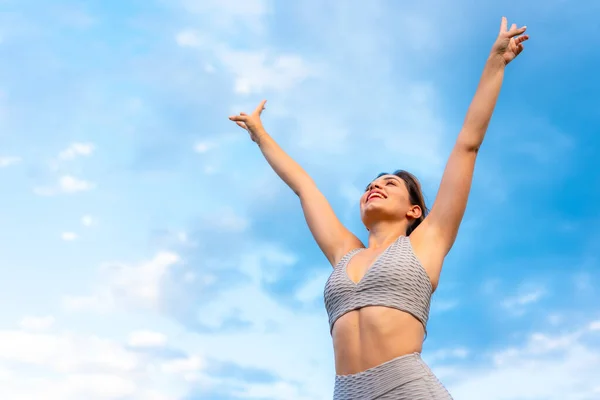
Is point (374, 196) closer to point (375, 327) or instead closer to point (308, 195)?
point (308, 195)

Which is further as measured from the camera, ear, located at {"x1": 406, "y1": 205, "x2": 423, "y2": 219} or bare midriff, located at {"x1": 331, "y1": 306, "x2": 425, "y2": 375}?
ear, located at {"x1": 406, "y1": 205, "x2": 423, "y2": 219}

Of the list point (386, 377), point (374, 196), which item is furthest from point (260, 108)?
point (386, 377)

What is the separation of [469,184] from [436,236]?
0.41m

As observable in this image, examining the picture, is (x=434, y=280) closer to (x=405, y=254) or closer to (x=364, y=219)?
(x=405, y=254)

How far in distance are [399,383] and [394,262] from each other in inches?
30.9

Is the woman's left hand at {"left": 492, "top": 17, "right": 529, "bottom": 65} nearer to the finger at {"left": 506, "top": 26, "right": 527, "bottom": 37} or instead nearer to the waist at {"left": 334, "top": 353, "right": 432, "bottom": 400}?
the finger at {"left": 506, "top": 26, "right": 527, "bottom": 37}

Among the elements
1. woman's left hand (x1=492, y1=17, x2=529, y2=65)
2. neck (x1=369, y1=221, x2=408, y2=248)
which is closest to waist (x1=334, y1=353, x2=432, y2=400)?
neck (x1=369, y1=221, x2=408, y2=248)

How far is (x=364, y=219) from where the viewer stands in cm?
505

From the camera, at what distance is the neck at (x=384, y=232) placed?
16.1ft

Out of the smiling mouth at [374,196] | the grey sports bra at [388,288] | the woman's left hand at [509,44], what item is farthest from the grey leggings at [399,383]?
the woman's left hand at [509,44]

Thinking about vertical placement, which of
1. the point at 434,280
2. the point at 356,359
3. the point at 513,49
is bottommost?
the point at 356,359

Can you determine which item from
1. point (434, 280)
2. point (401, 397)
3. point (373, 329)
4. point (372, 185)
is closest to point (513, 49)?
point (372, 185)

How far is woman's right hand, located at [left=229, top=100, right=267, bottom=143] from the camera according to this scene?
598 centimetres

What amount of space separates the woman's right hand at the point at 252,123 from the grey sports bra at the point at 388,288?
75.1 inches
